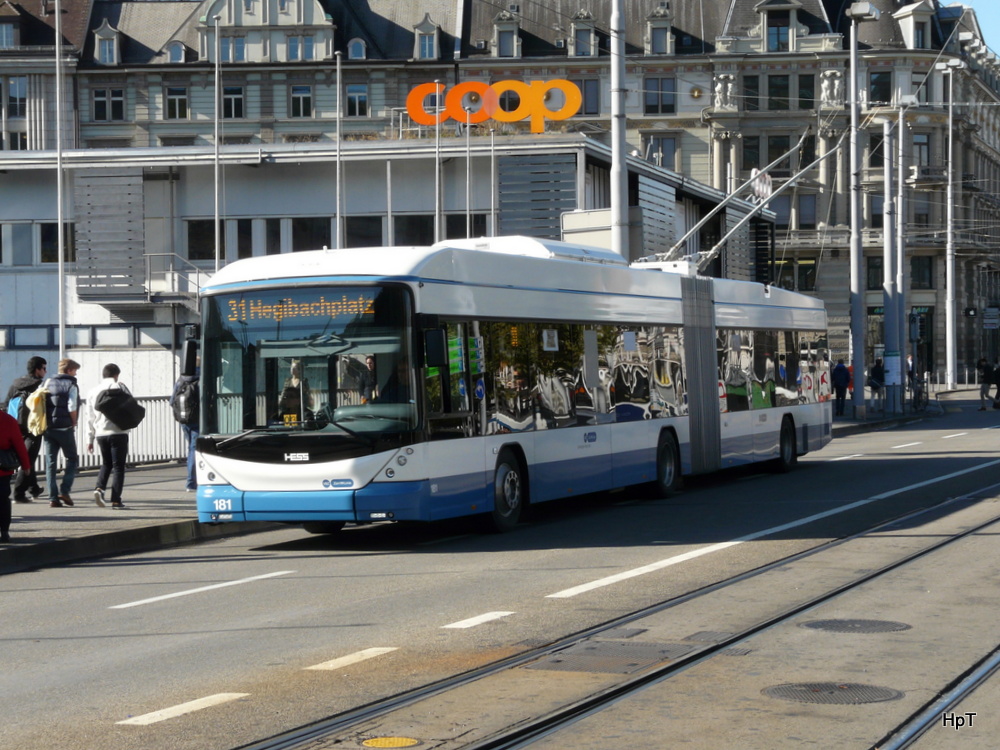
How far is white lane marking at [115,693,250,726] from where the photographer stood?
7.10 m

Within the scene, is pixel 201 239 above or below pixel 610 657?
above

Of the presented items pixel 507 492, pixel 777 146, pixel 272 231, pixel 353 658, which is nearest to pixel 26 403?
pixel 507 492

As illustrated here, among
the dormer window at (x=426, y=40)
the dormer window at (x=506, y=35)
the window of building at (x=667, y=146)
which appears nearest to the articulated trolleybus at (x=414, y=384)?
the dormer window at (x=426, y=40)

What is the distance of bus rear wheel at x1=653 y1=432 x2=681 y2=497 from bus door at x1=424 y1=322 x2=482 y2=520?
5.01m

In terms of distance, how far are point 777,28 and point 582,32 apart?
10.2m

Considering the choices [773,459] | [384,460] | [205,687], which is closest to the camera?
[205,687]

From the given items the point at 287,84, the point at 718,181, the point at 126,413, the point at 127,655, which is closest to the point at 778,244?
the point at 718,181

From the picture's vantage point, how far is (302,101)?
74.9 metres

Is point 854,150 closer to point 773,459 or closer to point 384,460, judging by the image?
point 773,459

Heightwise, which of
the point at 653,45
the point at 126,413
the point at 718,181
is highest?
the point at 653,45

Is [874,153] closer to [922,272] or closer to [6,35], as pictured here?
[922,272]

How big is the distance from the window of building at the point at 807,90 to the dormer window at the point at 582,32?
35.8ft

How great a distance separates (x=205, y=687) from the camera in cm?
789

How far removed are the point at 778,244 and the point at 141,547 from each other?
64.6 meters
